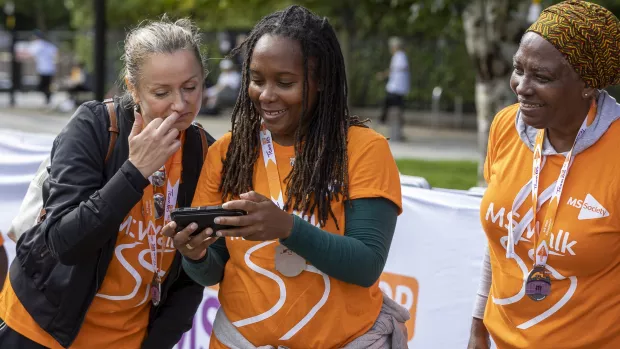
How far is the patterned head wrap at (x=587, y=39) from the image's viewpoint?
2.56 meters

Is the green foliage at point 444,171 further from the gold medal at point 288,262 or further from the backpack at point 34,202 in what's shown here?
the gold medal at point 288,262

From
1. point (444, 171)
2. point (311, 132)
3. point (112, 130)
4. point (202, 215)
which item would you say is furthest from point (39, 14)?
point (202, 215)

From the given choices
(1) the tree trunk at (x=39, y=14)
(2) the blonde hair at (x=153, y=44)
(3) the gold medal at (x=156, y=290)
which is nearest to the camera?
(2) the blonde hair at (x=153, y=44)

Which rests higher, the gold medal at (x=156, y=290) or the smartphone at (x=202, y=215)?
the smartphone at (x=202, y=215)

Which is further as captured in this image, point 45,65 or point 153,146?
point 45,65

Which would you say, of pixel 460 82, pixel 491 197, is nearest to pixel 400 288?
pixel 491 197

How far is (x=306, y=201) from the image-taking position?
2.56 m

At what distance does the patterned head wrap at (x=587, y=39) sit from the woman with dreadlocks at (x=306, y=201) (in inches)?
23.0

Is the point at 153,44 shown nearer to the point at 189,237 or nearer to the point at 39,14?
the point at 189,237

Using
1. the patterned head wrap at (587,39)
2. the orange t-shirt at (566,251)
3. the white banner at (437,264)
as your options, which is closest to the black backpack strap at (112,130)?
the orange t-shirt at (566,251)

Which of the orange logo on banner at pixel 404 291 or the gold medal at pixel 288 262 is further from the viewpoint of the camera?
the orange logo on banner at pixel 404 291

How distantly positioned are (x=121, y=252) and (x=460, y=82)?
19017 mm

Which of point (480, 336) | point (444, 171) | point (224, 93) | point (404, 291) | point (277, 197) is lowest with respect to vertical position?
point (224, 93)

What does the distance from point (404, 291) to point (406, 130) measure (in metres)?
16.4
